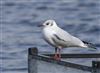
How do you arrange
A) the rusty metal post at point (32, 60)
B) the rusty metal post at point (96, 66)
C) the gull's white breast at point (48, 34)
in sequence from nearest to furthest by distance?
A: the rusty metal post at point (96, 66) < the rusty metal post at point (32, 60) < the gull's white breast at point (48, 34)

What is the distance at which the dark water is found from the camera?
1378cm

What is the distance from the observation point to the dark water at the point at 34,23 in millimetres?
13781

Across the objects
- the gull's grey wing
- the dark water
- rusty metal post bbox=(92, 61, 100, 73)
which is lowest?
rusty metal post bbox=(92, 61, 100, 73)

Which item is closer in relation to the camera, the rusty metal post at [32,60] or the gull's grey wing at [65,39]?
the rusty metal post at [32,60]

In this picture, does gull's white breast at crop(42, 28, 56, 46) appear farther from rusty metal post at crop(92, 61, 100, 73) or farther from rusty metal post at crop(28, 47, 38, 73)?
rusty metal post at crop(92, 61, 100, 73)

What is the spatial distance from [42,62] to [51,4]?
18571 mm

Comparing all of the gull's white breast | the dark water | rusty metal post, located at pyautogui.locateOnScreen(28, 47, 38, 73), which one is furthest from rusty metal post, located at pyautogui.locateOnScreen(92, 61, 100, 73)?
the dark water

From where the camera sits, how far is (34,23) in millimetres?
19375

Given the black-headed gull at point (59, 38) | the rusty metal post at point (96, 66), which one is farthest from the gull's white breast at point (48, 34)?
the rusty metal post at point (96, 66)

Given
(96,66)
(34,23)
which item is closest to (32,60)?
(96,66)

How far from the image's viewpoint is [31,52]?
6.13 metres

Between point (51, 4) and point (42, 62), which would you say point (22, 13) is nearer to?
point (51, 4)

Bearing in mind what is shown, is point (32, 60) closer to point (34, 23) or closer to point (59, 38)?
point (59, 38)

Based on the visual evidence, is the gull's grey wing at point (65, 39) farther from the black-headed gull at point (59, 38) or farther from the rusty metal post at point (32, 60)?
the rusty metal post at point (32, 60)
